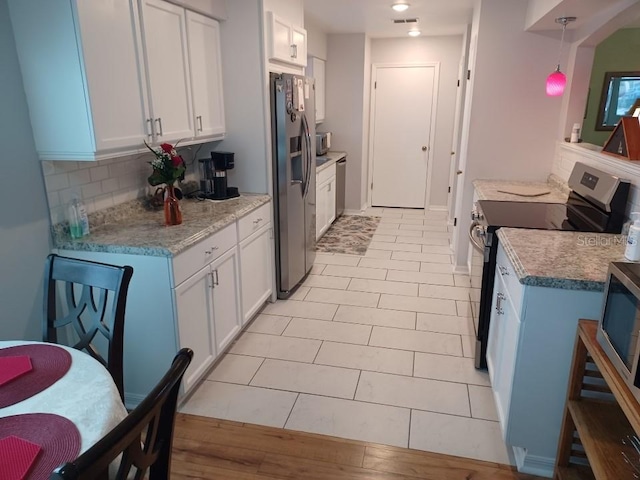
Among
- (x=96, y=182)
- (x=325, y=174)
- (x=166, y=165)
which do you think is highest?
(x=166, y=165)

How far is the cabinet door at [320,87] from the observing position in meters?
5.62

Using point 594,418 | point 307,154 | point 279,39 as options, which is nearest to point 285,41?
point 279,39

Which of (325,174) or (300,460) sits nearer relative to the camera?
(300,460)

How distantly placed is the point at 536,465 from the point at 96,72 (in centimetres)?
255

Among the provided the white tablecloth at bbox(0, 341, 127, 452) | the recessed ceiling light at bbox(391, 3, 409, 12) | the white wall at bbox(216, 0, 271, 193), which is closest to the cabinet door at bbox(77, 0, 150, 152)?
the white wall at bbox(216, 0, 271, 193)

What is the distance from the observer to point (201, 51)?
283 centimetres

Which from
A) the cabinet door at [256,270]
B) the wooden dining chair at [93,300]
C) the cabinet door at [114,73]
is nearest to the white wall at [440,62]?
the cabinet door at [256,270]

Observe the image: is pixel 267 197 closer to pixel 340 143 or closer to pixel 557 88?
pixel 557 88

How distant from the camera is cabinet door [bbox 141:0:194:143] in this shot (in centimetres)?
233

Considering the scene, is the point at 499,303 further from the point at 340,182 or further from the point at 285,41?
the point at 340,182

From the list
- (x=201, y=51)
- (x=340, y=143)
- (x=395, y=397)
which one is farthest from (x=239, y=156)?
(x=340, y=143)

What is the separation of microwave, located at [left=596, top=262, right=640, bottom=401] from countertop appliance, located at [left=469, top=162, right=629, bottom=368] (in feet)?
3.25

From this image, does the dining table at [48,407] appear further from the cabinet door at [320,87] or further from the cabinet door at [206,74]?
the cabinet door at [320,87]

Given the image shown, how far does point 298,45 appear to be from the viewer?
3594 millimetres
